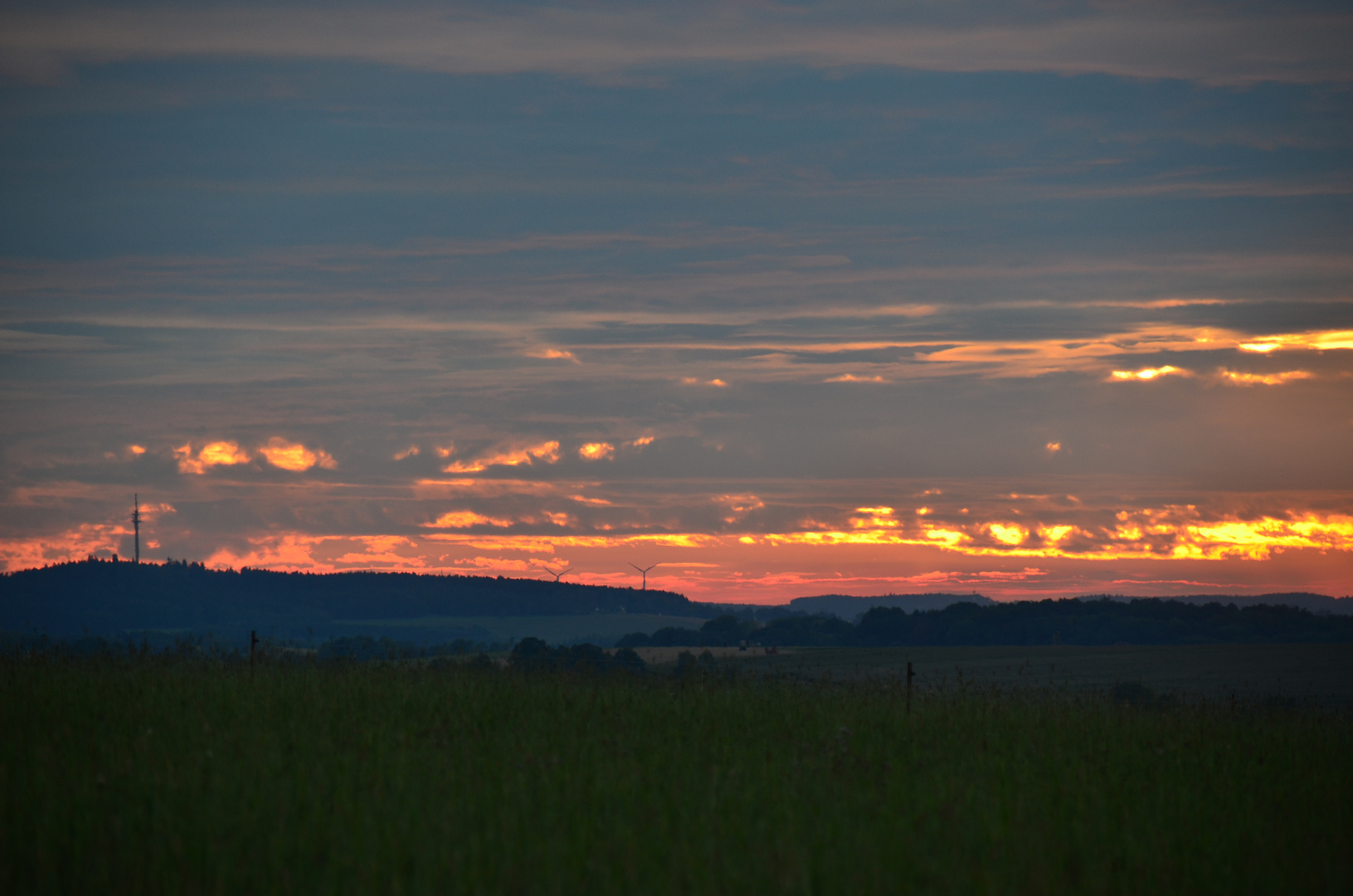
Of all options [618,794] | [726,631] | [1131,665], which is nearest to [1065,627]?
[726,631]

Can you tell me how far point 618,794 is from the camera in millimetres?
11930

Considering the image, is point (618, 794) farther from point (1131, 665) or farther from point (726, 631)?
point (726, 631)

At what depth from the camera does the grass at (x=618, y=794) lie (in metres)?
9.33

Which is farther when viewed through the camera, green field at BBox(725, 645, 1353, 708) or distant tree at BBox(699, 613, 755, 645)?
distant tree at BBox(699, 613, 755, 645)

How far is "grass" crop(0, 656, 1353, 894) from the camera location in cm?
933

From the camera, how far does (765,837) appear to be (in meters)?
10.7

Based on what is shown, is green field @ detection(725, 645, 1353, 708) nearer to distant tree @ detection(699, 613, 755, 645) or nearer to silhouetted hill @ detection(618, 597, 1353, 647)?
silhouetted hill @ detection(618, 597, 1353, 647)

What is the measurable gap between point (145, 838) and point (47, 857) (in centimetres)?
91

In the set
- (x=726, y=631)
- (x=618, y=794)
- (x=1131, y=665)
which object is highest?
(x=618, y=794)

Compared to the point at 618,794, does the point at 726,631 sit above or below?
below

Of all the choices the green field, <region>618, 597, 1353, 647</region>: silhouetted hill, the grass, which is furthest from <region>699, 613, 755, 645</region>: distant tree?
the grass

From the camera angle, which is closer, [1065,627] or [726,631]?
[1065,627]

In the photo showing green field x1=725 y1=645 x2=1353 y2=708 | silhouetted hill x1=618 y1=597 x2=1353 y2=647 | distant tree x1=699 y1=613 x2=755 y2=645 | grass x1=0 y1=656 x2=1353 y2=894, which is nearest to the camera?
grass x1=0 y1=656 x2=1353 y2=894

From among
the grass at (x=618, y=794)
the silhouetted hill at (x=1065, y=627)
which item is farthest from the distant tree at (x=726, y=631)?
the grass at (x=618, y=794)
